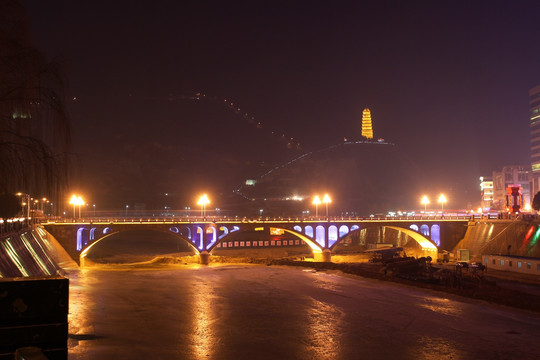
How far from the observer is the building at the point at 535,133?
450ft

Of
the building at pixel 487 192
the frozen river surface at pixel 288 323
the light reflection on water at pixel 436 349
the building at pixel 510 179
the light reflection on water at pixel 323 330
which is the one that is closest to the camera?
the light reflection on water at pixel 436 349

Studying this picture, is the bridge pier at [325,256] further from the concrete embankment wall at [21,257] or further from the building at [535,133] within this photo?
the building at [535,133]

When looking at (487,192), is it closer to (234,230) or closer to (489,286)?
(234,230)

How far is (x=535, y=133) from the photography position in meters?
140

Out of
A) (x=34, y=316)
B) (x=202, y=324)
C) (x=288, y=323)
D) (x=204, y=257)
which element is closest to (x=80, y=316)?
(x=202, y=324)

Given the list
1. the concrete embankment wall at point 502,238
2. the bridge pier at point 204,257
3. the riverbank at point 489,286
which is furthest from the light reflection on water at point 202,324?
the concrete embankment wall at point 502,238

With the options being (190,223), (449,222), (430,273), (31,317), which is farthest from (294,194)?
(31,317)

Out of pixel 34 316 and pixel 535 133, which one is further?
pixel 535 133

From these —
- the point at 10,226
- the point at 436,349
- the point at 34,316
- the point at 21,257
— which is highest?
the point at 10,226

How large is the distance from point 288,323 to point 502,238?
1962 inches

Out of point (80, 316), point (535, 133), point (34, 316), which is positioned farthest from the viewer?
point (535, 133)

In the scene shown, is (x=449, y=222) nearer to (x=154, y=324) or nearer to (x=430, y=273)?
(x=430, y=273)

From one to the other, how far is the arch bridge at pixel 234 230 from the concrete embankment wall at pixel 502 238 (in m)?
3.08

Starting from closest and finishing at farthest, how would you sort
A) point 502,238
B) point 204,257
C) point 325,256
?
1. point 502,238
2. point 204,257
3. point 325,256
